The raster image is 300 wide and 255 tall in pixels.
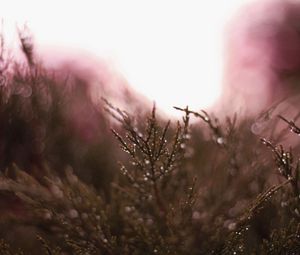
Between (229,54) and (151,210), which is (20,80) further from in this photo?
(229,54)

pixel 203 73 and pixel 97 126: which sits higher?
pixel 203 73

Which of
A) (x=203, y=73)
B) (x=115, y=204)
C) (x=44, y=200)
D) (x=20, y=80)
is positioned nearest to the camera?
(x=44, y=200)

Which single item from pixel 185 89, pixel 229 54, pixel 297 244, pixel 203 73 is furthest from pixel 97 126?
pixel 229 54

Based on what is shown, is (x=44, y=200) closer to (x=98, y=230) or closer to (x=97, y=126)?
(x=98, y=230)

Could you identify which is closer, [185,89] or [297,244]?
[297,244]

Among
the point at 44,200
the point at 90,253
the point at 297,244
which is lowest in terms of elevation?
the point at 297,244

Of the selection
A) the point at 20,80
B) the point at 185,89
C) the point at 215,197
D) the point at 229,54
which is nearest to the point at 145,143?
the point at 215,197

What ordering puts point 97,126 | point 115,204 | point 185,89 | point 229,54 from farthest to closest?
point 229,54, point 185,89, point 97,126, point 115,204
